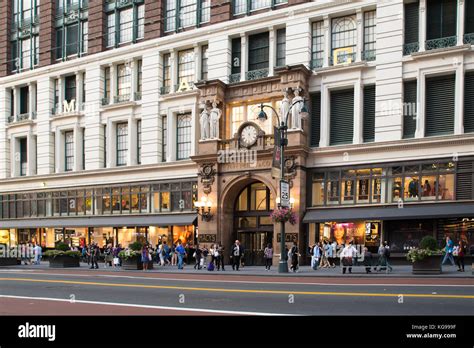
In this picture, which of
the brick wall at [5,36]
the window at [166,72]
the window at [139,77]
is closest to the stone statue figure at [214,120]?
the window at [166,72]

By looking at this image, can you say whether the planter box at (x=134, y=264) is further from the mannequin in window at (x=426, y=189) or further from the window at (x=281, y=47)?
the mannequin in window at (x=426, y=189)

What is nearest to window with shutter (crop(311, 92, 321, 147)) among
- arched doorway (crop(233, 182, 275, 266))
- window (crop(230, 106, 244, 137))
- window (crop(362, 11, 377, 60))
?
window (crop(362, 11, 377, 60))

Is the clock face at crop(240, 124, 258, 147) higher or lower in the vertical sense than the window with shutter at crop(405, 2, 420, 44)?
lower

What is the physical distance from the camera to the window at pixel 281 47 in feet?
112

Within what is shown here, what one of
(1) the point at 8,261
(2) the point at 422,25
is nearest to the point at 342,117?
(2) the point at 422,25

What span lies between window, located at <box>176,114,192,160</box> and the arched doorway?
5412 millimetres

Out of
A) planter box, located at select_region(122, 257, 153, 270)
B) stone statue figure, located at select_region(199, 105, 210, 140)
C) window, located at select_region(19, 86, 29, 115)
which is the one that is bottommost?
planter box, located at select_region(122, 257, 153, 270)

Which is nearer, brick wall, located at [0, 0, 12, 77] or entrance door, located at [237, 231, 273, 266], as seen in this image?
entrance door, located at [237, 231, 273, 266]

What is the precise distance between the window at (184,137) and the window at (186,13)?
22.8 feet

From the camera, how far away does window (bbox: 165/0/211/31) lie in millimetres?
37406

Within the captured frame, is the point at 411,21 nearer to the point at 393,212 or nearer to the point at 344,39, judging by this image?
the point at 344,39

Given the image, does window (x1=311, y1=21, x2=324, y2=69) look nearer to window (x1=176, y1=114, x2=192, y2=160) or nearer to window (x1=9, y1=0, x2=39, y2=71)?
window (x1=176, y1=114, x2=192, y2=160)

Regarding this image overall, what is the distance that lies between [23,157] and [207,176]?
71.8 feet
